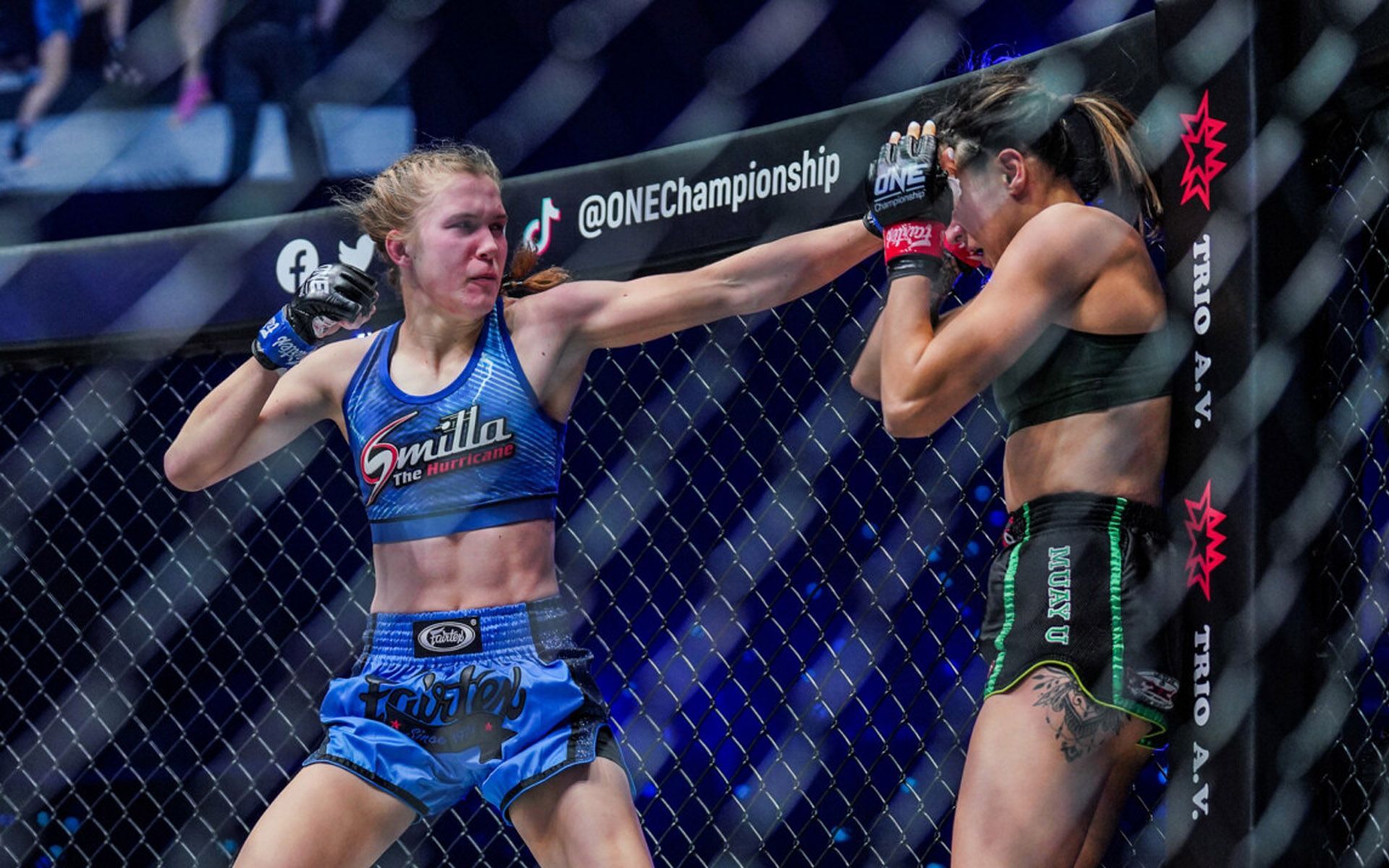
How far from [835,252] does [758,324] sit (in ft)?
3.38

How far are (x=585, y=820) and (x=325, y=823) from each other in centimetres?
35

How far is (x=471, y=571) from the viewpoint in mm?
2191

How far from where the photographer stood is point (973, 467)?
2.93 meters

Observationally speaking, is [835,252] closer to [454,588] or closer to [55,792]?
[454,588]

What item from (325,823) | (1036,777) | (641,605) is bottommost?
(641,605)

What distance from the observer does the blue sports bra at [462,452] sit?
2.22 m

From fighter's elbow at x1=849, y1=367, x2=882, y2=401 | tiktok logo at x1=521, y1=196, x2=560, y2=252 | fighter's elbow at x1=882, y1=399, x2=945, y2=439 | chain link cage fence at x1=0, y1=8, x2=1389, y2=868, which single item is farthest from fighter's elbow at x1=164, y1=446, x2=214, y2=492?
fighter's elbow at x1=882, y1=399, x2=945, y2=439

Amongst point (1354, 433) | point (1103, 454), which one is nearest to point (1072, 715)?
point (1103, 454)

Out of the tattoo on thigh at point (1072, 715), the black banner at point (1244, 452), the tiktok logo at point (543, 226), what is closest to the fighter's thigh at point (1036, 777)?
the tattoo on thigh at point (1072, 715)

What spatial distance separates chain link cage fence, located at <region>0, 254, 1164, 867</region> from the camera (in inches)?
118

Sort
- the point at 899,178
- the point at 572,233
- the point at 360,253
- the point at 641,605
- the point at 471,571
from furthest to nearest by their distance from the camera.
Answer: the point at 641,605
the point at 360,253
the point at 572,233
the point at 471,571
the point at 899,178

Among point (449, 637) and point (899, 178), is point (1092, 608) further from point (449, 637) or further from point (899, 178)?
point (449, 637)

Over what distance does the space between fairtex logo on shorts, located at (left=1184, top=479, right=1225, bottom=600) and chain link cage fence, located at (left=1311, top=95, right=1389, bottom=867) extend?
0.42ft

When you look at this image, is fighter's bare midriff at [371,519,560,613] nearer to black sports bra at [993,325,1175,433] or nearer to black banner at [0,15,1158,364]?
black banner at [0,15,1158,364]
